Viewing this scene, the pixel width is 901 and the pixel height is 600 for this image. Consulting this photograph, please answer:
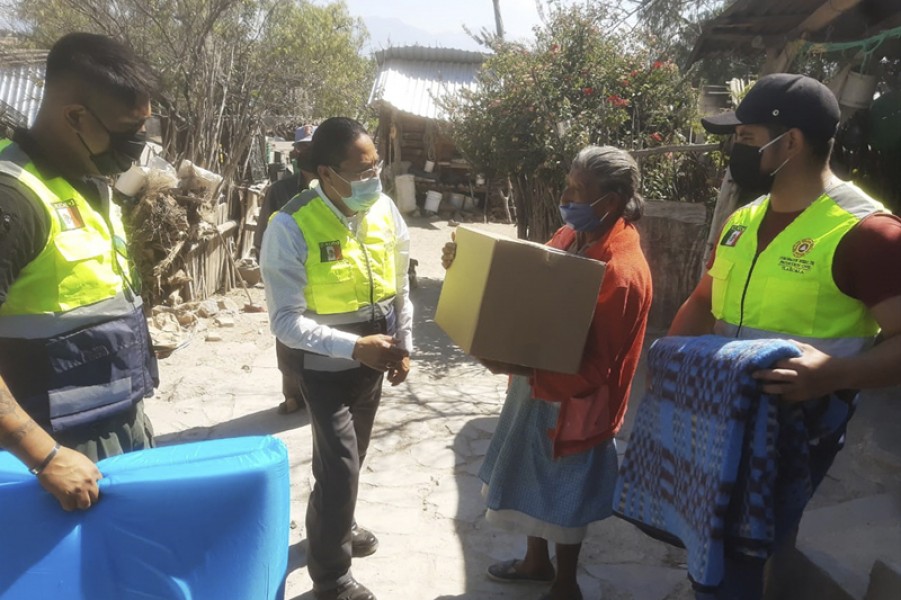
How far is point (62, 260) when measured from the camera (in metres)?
1.75

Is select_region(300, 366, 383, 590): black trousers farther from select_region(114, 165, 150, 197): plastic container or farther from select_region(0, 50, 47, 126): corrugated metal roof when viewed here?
select_region(0, 50, 47, 126): corrugated metal roof

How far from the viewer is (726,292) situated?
2201 mm

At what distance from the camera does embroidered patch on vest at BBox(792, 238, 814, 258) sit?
76.4 inches

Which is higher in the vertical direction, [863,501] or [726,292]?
[726,292]

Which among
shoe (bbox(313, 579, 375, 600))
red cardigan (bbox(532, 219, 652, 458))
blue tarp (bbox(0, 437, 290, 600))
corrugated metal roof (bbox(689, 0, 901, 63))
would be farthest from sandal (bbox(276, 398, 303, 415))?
corrugated metal roof (bbox(689, 0, 901, 63))

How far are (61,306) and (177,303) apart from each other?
19.1 ft

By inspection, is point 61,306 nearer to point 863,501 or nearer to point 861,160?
point 863,501

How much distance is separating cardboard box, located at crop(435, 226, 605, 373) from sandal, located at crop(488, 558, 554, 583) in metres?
1.11

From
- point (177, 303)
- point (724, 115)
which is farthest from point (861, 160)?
point (177, 303)

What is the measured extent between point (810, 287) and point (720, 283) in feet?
1.11

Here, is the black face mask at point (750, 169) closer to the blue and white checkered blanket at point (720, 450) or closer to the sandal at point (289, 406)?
the blue and white checkered blanket at point (720, 450)

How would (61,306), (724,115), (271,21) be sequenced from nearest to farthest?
(61,306) → (724,115) → (271,21)

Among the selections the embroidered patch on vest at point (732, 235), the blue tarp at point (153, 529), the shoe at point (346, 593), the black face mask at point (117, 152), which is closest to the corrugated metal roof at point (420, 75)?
the shoe at point (346, 593)

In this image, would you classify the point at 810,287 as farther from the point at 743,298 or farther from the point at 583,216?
the point at 583,216
